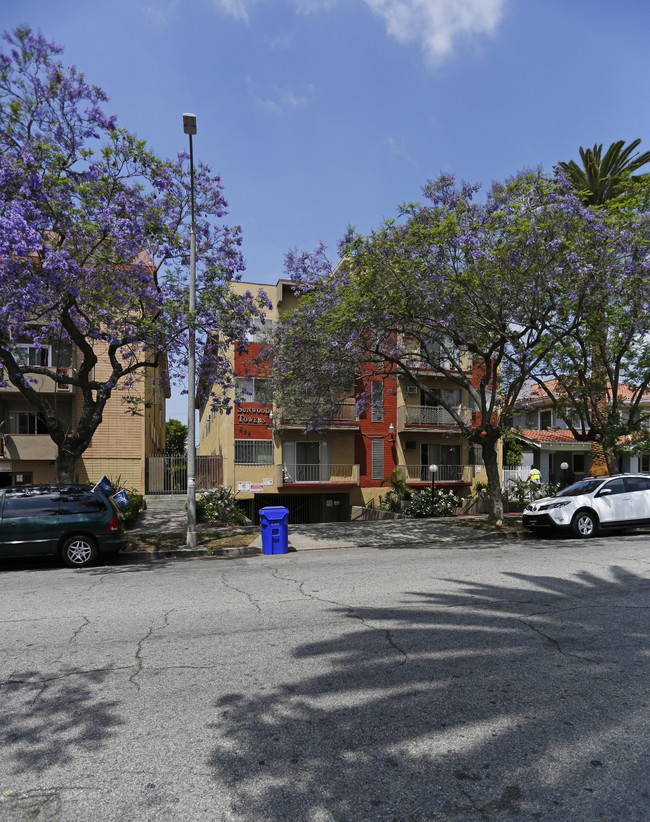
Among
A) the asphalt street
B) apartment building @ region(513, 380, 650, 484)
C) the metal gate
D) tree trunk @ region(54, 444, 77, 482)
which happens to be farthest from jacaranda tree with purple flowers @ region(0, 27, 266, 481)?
apartment building @ region(513, 380, 650, 484)

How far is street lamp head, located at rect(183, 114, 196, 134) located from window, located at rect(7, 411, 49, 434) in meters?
16.4

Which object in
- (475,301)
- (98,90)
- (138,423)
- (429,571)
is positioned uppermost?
(98,90)

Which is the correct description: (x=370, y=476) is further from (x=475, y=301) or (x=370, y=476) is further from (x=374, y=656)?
(x=374, y=656)

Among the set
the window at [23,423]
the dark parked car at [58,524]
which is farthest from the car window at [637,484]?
the window at [23,423]

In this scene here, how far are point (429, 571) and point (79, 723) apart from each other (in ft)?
22.6

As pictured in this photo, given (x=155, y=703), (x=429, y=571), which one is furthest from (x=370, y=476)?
(x=155, y=703)

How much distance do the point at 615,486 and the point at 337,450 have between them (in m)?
15.3

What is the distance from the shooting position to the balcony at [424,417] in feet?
99.0

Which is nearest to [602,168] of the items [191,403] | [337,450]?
[337,450]

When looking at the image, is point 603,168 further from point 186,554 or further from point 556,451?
point 186,554

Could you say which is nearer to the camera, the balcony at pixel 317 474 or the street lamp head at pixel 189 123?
the street lamp head at pixel 189 123

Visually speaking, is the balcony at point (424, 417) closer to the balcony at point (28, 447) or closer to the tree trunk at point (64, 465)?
the balcony at point (28, 447)

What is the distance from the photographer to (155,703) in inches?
169

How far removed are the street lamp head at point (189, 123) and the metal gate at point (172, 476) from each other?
1829 centimetres
